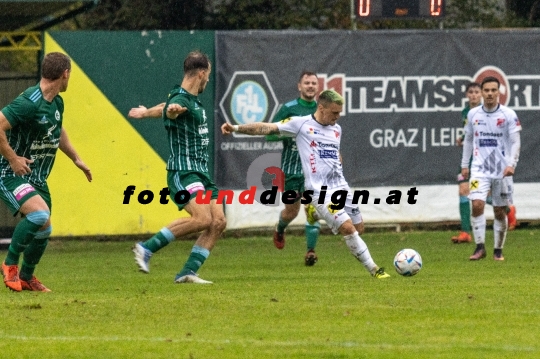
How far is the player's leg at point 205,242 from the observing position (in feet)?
37.3

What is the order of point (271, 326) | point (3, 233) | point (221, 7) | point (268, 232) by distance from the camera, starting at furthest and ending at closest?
point (221, 7) < point (268, 232) < point (3, 233) < point (271, 326)

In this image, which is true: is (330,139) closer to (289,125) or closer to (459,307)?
(289,125)

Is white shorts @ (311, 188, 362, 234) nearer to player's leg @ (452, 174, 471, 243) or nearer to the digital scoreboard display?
player's leg @ (452, 174, 471, 243)

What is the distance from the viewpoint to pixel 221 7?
23891 millimetres

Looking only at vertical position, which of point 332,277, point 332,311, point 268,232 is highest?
point 332,311

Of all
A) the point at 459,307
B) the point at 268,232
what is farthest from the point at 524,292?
the point at 268,232

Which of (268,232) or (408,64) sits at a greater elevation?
(408,64)

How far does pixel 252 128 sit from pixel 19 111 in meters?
2.25

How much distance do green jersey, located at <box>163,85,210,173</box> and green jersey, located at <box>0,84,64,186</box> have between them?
41.4 inches

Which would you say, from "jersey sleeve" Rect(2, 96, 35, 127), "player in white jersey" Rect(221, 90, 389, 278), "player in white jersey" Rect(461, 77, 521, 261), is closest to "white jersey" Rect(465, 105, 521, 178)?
"player in white jersey" Rect(461, 77, 521, 261)

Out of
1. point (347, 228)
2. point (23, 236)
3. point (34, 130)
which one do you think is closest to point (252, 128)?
point (347, 228)

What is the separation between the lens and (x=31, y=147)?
35.4ft

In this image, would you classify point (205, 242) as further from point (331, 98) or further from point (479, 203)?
point (479, 203)

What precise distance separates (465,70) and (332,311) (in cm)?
1086
